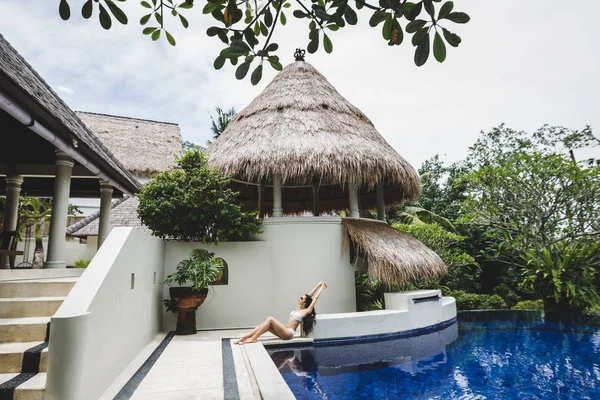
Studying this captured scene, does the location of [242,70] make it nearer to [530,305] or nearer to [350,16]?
[350,16]

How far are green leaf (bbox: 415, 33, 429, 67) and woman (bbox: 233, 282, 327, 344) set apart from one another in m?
5.21

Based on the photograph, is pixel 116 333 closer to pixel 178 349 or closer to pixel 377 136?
pixel 178 349

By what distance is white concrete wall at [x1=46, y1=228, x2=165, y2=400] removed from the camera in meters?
2.67

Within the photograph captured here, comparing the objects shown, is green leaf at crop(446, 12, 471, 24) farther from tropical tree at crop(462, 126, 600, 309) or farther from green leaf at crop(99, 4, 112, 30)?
tropical tree at crop(462, 126, 600, 309)

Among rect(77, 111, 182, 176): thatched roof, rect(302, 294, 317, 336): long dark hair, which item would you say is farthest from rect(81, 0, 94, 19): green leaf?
rect(77, 111, 182, 176): thatched roof

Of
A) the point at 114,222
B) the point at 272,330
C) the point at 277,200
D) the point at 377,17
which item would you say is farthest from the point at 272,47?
the point at 114,222

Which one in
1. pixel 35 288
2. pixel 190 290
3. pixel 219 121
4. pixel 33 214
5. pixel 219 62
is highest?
pixel 219 121

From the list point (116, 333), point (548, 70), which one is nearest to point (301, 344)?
point (116, 333)

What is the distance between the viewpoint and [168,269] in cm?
755

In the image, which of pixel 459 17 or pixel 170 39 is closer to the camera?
pixel 459 17

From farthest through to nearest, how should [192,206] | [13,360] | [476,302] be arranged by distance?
1. [476,302]
2. [192,206]
3. [13,360]

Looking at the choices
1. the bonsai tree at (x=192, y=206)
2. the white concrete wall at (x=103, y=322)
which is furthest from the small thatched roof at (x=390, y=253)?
the white concrete wall at (x=103, y=322)

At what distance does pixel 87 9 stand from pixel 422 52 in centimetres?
160

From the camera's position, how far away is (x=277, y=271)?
26.4 feet
